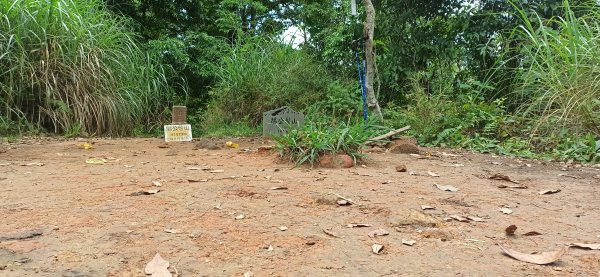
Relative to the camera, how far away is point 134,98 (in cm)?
590

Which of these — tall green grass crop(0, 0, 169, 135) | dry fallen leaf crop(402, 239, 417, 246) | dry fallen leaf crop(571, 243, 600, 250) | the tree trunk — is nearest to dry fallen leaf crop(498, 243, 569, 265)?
dry fallen leaf crop(571, 243, 600, 250)

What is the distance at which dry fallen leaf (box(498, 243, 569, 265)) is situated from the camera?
1.41 metres

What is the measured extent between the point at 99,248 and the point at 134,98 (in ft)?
15.7

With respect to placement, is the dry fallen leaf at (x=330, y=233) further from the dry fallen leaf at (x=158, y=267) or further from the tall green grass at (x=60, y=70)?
the tall green grass at (x=60, y=70)

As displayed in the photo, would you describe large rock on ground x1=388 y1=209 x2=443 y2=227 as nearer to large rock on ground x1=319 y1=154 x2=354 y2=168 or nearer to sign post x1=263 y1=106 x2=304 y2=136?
large rock on ground x1=319 y1=154 x2=354 y2=168

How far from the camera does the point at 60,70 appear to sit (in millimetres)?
5047

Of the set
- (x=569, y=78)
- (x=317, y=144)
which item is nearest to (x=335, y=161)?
(x=317, y=144)

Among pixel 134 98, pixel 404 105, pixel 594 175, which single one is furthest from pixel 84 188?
pixel 404 105

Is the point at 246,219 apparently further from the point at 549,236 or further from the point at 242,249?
the point at 549,236

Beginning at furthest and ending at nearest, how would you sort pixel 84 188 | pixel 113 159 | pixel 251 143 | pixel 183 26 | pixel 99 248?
pixel 183 26 < pixel 251 143 < pixel 113 159 < pixel 84 188 < pixel 99 248

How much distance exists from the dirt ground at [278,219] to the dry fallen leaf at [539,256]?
20mm

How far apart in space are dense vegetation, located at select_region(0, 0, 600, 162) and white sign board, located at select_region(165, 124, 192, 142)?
1.10 m

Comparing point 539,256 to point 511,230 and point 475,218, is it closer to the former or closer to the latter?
point 511,230

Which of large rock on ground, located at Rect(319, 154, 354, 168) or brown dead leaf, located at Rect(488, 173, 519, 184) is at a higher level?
large rock on ground, located at Rect(319, 154, 354, 168)
